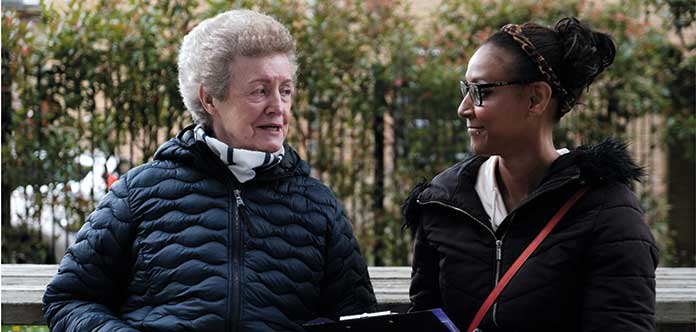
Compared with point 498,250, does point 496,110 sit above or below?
above

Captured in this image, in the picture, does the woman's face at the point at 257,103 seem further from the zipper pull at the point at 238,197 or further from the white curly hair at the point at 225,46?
the zipper pull at the point at 238,197

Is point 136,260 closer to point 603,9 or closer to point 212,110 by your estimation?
point 212,110

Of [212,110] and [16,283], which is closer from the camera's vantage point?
[212,110]

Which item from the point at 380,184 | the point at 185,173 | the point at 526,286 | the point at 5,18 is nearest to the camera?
the point at 526,286

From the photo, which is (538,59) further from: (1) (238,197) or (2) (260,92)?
(1) (238,197)

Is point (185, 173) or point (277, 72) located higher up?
point (277, 72)

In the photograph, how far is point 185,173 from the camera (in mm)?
3135

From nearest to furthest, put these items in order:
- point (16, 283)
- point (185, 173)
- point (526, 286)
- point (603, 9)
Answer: point (526, 286)
point (185, 173)
point (16, 283)
point (603, 9)

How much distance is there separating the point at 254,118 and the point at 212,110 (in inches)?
6.6

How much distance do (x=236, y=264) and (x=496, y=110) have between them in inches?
36.2

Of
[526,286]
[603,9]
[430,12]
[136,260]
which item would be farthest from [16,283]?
[603,9]

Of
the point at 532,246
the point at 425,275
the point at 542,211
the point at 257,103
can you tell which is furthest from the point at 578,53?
the point at 257,103

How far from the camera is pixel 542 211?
2.98 m

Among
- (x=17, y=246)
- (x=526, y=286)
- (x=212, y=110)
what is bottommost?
(x=17, y=246)
